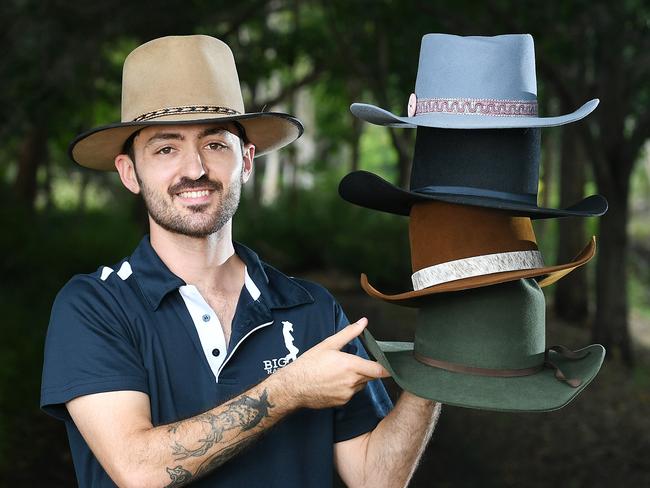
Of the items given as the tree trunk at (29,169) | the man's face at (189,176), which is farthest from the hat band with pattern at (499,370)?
the tree trunk at (29,169)

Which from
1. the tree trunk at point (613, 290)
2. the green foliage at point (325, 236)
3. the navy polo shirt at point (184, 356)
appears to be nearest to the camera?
the navy polo shirt at point (184, 356)

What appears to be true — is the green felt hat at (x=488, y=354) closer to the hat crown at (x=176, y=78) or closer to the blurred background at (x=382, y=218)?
the hat crown at (x=176, y=78)

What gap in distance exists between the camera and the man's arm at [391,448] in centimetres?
269

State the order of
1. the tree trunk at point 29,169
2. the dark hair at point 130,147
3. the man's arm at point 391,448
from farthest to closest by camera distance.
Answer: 1. the tree trunk at point 29,169
2. the dark hair at point 130,147
3. the man's arm at point 391,448

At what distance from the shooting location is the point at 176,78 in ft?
9.57

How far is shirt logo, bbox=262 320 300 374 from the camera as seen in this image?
275 cm

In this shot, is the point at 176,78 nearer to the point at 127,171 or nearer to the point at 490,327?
the point at 127,171

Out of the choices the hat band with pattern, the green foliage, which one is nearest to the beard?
the hat band with pattern

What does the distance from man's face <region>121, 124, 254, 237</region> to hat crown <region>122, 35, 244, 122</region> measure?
9 centimetres

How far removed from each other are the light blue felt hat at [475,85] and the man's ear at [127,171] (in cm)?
81

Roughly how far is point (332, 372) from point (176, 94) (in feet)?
3.32

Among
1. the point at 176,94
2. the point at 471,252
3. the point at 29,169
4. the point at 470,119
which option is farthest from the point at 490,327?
the point at 29,169

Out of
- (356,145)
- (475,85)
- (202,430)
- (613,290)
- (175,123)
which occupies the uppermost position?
(475,85)

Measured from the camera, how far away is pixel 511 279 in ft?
7.66
